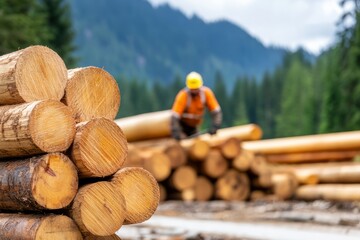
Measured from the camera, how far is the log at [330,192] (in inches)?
396

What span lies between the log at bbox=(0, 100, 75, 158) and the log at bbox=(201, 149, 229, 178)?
682 centimetres

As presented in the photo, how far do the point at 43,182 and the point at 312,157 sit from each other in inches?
368

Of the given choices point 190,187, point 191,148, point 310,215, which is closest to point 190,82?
point 191,148

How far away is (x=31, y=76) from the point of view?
165 inches

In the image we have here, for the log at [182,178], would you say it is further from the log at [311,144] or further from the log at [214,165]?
the log at [311,144]

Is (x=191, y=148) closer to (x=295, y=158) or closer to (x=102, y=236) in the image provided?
(x=295, y=158)

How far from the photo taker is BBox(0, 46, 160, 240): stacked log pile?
12.9 ft

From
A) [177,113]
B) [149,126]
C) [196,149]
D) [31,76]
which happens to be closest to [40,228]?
[31,76]

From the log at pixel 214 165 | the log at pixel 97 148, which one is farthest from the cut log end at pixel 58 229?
the log at pixel 214 165

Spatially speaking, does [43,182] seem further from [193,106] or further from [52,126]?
[193,106]

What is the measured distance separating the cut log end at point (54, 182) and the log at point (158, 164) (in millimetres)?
6257

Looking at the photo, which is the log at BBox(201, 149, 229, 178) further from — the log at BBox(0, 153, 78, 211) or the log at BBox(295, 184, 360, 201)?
the log at BBox(0, 153, 78, 211)

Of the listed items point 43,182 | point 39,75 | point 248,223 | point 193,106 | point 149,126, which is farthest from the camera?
point 149,126

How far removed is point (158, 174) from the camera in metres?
10.3
